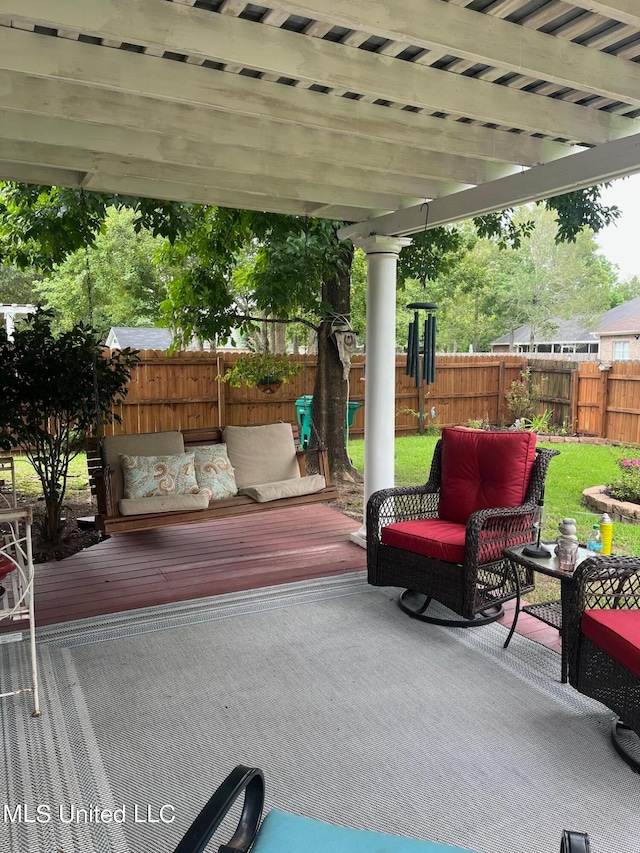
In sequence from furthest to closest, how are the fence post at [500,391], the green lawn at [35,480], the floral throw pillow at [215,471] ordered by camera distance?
the fence post at [500,391] → the green lawn at [35,480] → the floral throw pillow at [215,471]

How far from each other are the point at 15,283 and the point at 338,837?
17.8 meters

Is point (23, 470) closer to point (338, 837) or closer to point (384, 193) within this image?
point (384, 193)

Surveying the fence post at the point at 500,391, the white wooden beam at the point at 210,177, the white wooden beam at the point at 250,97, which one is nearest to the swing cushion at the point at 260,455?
the white wooden beam at the point at 210,177

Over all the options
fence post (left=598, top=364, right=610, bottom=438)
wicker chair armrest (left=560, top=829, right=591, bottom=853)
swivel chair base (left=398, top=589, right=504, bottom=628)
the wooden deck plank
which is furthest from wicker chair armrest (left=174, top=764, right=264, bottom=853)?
fence post (left=598, top=364, right=610, bottom=438)

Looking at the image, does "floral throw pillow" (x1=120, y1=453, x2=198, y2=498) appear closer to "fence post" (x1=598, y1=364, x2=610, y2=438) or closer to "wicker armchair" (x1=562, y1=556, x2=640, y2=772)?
"wicker armchair" (x1=562, y1=556, x2=640, y2=772)

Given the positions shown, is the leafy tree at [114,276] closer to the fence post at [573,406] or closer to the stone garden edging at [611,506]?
the fence post at [573,406]

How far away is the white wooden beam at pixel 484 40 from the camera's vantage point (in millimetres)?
1849

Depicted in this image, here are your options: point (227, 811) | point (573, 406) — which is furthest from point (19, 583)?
point (573, 406)

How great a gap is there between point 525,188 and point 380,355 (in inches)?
58.8

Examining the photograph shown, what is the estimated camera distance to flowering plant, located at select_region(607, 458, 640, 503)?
552 centimetres

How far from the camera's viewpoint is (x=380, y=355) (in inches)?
172

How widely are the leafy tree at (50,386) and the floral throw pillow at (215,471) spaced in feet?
2.61

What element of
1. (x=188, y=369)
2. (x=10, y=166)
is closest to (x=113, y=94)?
(x=10, y=166)

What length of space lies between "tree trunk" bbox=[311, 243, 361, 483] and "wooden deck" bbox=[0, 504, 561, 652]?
4.03ft
